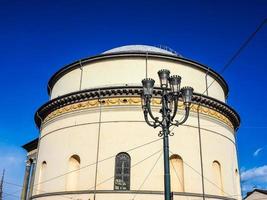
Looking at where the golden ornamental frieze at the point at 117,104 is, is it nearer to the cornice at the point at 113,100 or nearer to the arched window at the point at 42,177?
the cornice at the point at 113,100

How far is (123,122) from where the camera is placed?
17344 millimetres

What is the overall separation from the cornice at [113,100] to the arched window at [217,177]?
2.72m

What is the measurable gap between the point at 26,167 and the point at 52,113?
32.3 feet

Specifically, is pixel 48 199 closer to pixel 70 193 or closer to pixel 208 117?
pixel 70 193

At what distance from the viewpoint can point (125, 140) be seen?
16969 mm

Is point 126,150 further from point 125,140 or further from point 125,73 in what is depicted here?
point 125,73

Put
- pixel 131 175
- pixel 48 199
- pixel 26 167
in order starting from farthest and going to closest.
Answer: pixel 26 167 → pixel 48 199 → pixel 131 175

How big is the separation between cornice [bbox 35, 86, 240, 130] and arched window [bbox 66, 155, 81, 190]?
2.80 m

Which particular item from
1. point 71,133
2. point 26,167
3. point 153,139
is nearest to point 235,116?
point 153,139

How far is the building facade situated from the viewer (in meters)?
16.5

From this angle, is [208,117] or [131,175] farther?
[208,117]

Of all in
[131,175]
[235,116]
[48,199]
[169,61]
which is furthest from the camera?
[235,116]

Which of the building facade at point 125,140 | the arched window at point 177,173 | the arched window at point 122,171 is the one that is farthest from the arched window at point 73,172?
the arched window at point 177,173

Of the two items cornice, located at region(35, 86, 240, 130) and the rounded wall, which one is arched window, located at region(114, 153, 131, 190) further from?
cornice, located at region(35, 86, 240, 130)
